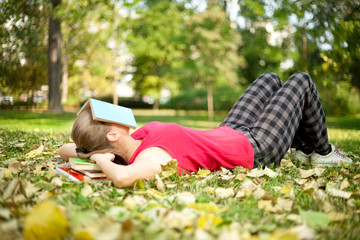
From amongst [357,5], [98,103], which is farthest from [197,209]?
[357,5]

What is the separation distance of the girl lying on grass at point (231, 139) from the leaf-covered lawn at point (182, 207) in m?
0.11

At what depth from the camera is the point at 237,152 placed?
8.44 feet

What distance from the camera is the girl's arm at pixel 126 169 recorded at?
2031mm

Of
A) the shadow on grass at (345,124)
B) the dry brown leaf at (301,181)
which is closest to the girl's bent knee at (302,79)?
the dry brown leaf at (301,181)

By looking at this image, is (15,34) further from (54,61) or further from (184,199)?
(184,199)

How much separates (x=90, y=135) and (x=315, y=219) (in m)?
1.52

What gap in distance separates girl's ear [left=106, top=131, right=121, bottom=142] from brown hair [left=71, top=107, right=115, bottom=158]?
0.03 metres

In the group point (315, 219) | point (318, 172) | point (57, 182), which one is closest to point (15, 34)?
point (57, 182)

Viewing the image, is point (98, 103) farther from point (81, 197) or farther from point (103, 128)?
point (81, 197)

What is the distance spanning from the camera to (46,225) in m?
1.19

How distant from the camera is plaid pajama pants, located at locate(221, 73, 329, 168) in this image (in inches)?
106

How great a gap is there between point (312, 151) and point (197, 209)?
1.96m

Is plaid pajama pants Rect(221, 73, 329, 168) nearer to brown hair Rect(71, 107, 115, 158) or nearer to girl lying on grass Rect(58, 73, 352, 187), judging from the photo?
girl lying on grass Rect(58, 73, 352, 187)

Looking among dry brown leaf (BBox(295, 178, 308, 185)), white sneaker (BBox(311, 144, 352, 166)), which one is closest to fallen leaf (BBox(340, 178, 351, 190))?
dry brown leaf (BBox(295, 178, 308, 185))
